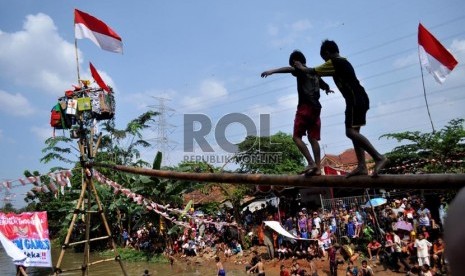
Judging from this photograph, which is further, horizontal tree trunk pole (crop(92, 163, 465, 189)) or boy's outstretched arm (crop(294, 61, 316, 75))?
boy's outstretched arm (crop(294, 61, 316, 75))

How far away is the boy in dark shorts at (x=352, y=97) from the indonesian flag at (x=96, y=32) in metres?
5.93

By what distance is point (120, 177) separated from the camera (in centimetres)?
2261

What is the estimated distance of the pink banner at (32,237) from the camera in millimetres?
7145

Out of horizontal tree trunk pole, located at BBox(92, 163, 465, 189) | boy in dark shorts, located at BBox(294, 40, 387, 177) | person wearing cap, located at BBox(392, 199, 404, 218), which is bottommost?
person wearing cap, located at BBox(392, 199, 404, 218)

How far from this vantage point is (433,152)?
15.7m

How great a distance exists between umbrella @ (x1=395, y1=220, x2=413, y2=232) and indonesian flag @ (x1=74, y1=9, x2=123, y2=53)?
36.1ft

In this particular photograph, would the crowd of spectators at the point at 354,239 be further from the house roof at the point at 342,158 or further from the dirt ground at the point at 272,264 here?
the house roof at the point at 342,158

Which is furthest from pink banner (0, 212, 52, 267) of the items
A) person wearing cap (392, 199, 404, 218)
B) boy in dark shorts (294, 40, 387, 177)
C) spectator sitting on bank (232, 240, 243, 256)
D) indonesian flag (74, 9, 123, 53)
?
spectator sitting on bank (232, 240, 243, 256)

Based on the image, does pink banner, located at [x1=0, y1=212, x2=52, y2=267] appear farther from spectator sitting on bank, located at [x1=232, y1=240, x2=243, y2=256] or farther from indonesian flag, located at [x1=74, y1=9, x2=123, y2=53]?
spectator sitting on bank, located at [x1=232, y1=240, x2=243, y2=256]

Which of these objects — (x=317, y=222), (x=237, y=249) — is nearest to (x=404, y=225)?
(x=317, y=222)

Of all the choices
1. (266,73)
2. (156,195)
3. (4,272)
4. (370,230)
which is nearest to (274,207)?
(156,195)

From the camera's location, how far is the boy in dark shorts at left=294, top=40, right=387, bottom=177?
3.52 m

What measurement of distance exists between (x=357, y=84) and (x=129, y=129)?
2613cm

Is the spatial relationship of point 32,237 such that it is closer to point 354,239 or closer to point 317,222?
point 317,222
